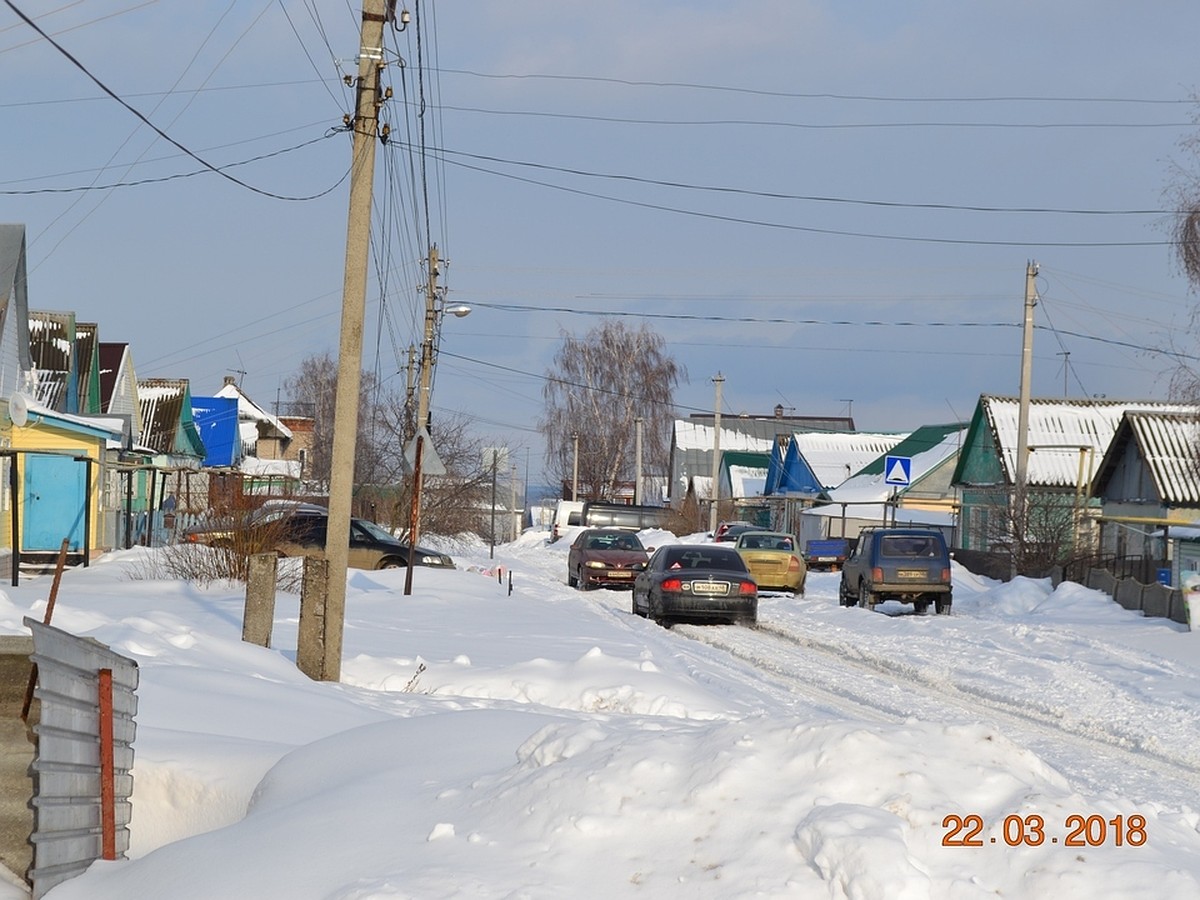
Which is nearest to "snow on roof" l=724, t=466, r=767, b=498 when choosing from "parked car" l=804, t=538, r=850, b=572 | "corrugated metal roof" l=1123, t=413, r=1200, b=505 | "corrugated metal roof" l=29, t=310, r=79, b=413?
"parked car" l=804, t=538, r=850, b=572

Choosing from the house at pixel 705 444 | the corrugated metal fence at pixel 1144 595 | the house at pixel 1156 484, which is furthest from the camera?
the house at pixel 705 444

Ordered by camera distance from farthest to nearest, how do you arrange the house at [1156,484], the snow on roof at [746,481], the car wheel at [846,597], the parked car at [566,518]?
the snow on roof at [746,481] → the parked car at [566,518] → the house at [1156,484] → the car wheel at [846,597]

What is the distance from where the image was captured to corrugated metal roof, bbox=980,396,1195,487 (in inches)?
1831

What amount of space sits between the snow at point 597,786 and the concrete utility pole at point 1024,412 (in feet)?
69.2

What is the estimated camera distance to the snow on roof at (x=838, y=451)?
70438mm

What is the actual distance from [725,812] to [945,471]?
6024cm

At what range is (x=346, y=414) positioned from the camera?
12648 mm

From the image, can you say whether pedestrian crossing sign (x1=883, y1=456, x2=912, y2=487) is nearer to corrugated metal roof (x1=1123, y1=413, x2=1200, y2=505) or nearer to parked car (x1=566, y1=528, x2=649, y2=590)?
corrugated metal roof (x1=1123, y1=413, x2=1200, y2=505)

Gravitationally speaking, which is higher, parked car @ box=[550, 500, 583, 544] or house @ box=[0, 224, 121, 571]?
house @ box=[0, 224, 121, 571]

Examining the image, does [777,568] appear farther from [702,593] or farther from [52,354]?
[52,354]

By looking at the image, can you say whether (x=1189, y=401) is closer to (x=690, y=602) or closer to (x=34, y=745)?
(x=690, y=602)

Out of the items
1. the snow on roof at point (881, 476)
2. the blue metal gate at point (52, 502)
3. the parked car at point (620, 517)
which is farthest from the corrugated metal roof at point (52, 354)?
the parked car at point (620, 517)

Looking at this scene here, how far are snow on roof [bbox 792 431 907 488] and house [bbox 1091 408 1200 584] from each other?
3255 cm

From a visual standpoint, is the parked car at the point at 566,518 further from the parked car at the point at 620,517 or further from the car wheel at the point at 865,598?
the car wheel at the point at 865,598
